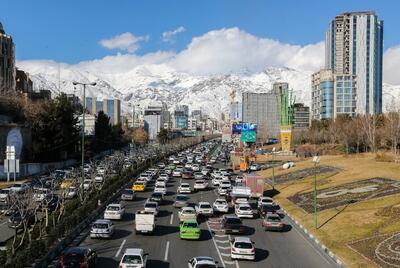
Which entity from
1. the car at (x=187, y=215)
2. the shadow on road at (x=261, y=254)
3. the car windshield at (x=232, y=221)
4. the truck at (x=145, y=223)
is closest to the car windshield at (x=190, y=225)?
the truck at (x=145, y=223)

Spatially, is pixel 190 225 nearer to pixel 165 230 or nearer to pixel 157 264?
pixel 165 230

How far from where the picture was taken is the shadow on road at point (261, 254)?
96.3 feet

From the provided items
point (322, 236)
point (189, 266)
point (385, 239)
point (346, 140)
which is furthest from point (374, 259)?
point (346, 140)

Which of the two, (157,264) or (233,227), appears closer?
(157,264)

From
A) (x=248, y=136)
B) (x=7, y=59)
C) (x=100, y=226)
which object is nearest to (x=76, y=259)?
(x=100, y=226)

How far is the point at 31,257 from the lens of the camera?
2453cm

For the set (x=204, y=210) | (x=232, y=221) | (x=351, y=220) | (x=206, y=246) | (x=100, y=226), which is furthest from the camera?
(x=204, y=210)

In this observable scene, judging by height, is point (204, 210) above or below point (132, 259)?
below

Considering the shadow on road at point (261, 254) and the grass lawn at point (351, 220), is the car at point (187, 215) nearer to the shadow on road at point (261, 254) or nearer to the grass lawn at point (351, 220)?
the shadow on road at point (261, 254)

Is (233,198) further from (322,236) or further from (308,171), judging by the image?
(308,171)

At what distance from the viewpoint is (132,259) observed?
23.9 metres

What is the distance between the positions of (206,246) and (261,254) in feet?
11.7

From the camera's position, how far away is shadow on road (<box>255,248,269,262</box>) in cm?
2935

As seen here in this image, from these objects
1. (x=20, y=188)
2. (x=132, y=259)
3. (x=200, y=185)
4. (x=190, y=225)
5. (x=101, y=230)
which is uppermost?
(x=132, y=259)
